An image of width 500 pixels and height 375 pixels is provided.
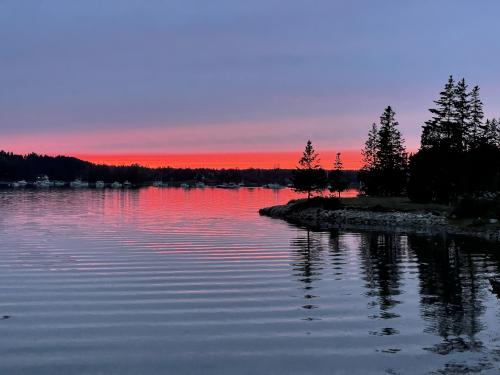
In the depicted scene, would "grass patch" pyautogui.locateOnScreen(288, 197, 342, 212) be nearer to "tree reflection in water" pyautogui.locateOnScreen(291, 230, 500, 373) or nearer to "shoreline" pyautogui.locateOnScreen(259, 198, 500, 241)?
"shoreline" pyautogui.locateOnScreen(259, 198, 500, 241)

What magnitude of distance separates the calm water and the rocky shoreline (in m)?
14.1

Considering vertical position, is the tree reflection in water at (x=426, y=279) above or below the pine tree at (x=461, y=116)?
below

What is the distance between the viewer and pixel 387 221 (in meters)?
59.5

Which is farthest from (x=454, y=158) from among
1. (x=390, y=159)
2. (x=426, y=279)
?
(x=426, y=279)

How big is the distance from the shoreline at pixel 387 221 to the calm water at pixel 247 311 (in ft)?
46.0

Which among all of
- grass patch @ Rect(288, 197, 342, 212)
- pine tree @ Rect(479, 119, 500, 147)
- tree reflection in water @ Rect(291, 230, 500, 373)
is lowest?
tree reflection in water @ Rect(291, 230, 500, 373)

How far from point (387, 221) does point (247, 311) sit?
147 feet

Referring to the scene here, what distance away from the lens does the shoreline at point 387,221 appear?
47.9m

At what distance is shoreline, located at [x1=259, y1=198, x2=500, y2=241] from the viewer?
4788 centimetres

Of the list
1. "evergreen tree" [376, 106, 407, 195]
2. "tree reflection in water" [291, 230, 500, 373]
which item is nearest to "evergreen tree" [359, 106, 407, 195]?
"evergreen tree" [376, 106, 407, 195]

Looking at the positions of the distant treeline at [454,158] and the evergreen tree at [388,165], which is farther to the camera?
the evergreen tree at [388,165]

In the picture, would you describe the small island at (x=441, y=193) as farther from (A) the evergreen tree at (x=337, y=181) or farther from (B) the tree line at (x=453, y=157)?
(A) the evergreen tree at (x=337, y=181)

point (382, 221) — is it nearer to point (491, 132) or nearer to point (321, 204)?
point (321, 204)

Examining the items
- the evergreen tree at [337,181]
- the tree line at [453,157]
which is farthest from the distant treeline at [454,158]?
the evergreen tree at [337,181]
